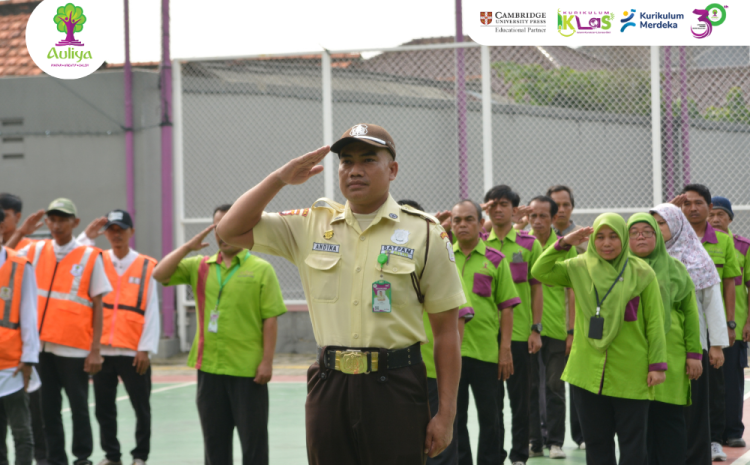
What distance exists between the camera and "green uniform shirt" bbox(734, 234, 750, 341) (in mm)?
7496

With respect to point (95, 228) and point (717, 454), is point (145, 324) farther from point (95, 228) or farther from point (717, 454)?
point (717, 454)

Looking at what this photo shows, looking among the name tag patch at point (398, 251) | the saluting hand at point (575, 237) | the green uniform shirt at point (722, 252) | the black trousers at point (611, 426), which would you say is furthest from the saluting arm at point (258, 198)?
the green uniform shirt at point (722, 252)

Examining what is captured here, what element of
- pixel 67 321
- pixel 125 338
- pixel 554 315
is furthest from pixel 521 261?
pixel 67 321

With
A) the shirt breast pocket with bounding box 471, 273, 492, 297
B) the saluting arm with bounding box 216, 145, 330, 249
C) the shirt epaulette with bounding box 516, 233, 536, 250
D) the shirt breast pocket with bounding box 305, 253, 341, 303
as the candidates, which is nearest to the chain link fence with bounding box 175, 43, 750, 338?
the shirt epaulette with bounding box 516, 233, 536, 250

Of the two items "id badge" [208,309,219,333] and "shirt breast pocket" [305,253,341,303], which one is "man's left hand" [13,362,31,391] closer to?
"id badge" [208,309,219,333]

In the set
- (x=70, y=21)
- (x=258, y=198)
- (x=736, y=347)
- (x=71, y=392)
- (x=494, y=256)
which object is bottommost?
(x=71, y=392)

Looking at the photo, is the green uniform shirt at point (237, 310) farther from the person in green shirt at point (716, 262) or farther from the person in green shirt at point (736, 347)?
the person in green shirt at point (736, 347)

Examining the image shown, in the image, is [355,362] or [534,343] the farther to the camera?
[534,343]

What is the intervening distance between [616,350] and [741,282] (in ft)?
10.1

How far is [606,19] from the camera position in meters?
10.9

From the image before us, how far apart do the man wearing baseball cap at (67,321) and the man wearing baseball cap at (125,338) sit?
237 mm

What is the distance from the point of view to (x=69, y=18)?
38.3ft

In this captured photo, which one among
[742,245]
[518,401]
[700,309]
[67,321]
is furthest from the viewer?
[742,245]

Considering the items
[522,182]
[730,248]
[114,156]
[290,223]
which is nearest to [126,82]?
[114,156]
